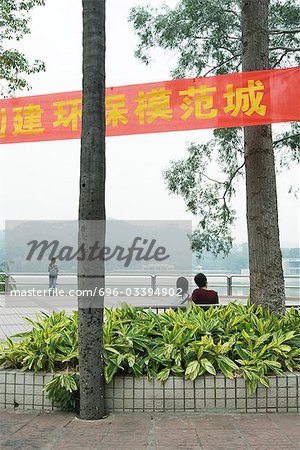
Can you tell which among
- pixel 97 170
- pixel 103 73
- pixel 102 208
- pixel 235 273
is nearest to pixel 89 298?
pixel 102 208

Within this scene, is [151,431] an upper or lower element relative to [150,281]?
lower

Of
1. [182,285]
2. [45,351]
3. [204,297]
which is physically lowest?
[45,351]

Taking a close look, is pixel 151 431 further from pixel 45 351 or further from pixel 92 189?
pixel 92 189

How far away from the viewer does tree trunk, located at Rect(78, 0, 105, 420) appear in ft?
14.5

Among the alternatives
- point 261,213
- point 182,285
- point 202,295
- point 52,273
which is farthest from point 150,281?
point 261,213

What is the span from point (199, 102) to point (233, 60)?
3398mm

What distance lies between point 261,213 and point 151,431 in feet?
9.66

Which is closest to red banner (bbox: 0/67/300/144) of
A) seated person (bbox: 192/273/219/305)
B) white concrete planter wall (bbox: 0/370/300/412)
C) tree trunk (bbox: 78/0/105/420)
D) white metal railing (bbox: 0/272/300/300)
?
seated person (bbox: 192/273/219/305)

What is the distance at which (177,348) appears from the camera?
4.79m

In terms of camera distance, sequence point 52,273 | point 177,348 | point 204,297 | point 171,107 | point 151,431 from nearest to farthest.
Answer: point 151,431
point 177,348
point 204,297
point 171,107
point 52,273

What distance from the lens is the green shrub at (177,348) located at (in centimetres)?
455

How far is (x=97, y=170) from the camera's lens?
4500 mm

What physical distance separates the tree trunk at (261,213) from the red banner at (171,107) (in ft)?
1.70

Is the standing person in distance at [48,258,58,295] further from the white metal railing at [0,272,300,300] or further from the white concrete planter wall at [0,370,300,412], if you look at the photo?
the white concrete planter wall at [0,370,300,412]
